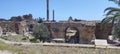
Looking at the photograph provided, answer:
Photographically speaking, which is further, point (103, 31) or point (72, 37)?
point (72, 37)

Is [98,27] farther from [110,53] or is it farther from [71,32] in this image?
[110,53]

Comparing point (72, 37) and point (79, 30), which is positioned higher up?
point (79, 30)

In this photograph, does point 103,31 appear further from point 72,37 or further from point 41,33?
point 41,33

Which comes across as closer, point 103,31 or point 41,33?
point 41,33

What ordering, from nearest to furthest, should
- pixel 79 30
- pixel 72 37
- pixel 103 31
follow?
pixel 79 30
pixel 103 31
pixel 72 37

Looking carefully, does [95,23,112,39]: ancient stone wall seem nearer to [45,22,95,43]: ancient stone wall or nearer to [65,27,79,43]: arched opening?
[45,22,95,43]: ancient stone wall

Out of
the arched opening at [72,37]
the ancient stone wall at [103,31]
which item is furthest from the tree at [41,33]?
the ancient stone wall at [103,31]

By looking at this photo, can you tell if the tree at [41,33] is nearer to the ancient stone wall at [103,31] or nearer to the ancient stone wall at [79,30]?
the ancient stone wall at [79,30]

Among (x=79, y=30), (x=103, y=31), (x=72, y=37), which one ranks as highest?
(x=79, y=30)

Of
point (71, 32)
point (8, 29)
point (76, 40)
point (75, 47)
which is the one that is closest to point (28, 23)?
point (8, 29)

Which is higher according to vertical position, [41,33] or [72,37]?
[41,33]

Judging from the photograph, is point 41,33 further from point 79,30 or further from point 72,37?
point 72,37

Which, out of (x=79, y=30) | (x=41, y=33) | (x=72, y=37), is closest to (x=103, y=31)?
(x=79, y=30)

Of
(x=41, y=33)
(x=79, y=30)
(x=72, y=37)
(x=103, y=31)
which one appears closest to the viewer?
(x=41, y=33)
